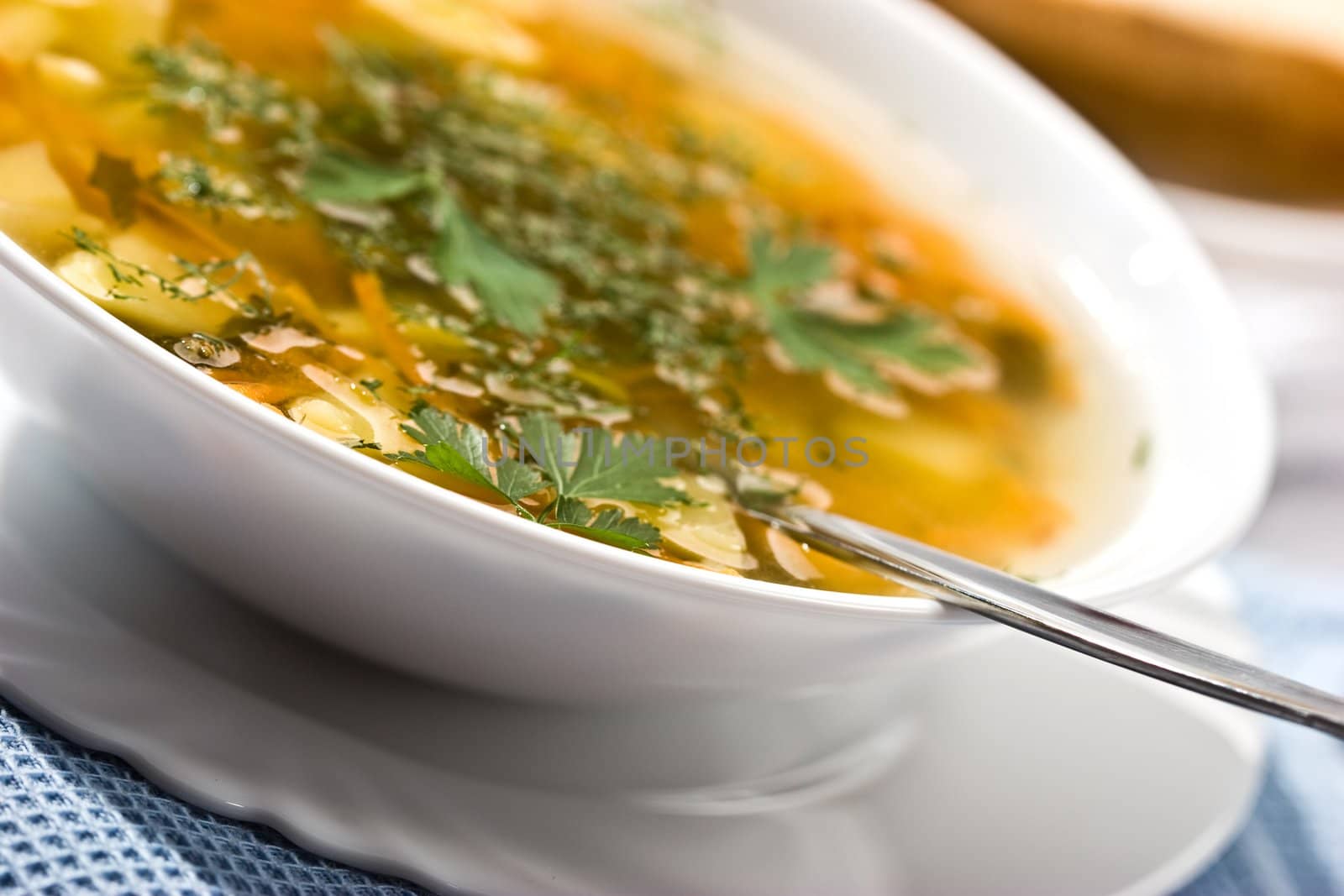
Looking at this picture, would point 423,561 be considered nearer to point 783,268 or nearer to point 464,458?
point 464,458

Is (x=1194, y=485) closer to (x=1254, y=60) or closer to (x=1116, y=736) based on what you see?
(x=1116, y=736)

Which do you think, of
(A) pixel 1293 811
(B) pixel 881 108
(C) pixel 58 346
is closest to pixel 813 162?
(B) pixel 881 108

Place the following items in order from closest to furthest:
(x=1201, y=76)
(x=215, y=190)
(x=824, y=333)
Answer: (x=215, y=190) < (x=824, y=333) < (x=1201, y=76)

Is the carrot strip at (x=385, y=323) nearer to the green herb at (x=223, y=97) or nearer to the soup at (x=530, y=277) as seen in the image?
the soup at (x=530, y=277)

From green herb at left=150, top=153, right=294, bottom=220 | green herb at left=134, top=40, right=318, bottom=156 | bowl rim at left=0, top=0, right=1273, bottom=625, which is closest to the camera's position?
bowl rim at left=0, top=0, right=1273, bottom=625

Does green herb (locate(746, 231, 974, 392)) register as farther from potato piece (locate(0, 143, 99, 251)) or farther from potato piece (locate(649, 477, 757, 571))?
potato piece (locate(0, 143, 99, 251))

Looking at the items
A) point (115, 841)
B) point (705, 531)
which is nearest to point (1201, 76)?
point (705, 531)

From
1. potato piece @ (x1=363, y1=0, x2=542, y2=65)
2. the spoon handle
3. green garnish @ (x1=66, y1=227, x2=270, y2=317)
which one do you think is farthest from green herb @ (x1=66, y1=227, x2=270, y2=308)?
potato piece @ (x1=363, y1=0, x2=542, y2=65)
